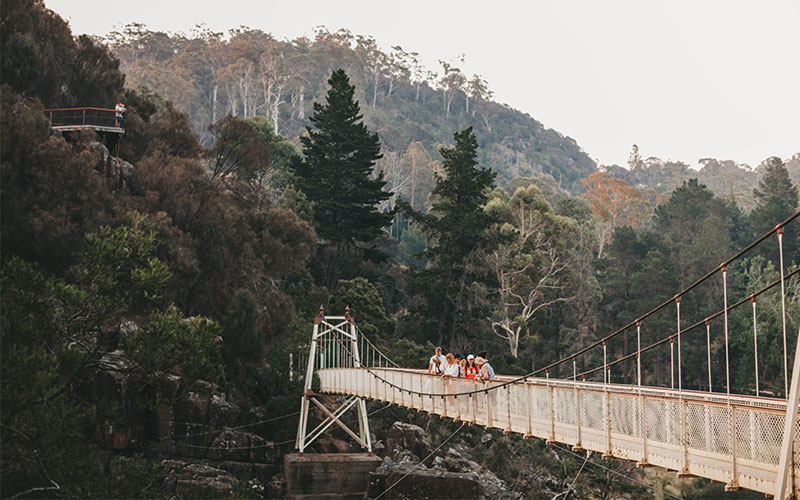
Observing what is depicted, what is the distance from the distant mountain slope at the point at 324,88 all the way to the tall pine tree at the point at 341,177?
150ft

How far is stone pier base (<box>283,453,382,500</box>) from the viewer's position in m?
26.5

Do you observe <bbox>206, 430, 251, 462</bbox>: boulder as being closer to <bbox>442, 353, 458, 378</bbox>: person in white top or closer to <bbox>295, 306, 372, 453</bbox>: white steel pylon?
<bbox>295, 306, 372, 453</bbox>: white steel pylon

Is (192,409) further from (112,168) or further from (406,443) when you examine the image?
(112,168)

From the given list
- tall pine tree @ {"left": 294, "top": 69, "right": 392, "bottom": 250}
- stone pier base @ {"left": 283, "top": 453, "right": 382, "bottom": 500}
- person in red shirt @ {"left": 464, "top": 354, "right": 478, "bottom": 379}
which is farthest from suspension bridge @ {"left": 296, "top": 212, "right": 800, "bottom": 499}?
tall pine tree @ {"left": 294, "top": 69, "right": 392, "bottom": 250}

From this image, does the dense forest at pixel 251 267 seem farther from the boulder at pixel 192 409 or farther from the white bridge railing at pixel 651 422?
the white bridge railing at pixel 651 422

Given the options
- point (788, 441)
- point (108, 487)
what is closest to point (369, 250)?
point (108, 487)

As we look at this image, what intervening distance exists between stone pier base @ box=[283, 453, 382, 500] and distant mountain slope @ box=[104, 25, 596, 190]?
6849 cm

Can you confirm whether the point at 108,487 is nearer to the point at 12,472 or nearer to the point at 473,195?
the point at 12,472

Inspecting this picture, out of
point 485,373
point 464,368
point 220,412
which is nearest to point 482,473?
point 220,412

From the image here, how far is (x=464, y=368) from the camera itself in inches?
720

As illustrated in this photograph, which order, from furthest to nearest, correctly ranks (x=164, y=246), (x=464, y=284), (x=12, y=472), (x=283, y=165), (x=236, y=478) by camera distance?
(x=283, y=165)
(x=464, y=284)
(x=164, y=246)
(x=236, y=478)
(x=12, y=472)

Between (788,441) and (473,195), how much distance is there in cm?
3976

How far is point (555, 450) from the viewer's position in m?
34.7

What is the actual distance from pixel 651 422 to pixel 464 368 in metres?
7.50
